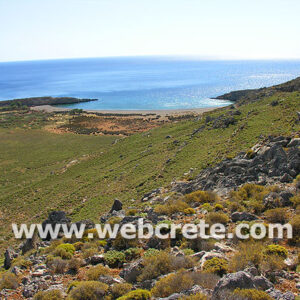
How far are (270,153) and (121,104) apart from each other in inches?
5073

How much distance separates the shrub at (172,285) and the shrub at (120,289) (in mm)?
1137

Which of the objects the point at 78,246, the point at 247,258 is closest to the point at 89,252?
the point at 78,246

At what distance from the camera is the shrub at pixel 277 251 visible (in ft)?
→ 32.8

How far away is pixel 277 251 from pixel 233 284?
3.55m

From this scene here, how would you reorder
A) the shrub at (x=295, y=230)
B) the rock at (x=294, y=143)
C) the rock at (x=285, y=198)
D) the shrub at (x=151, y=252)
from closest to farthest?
the shrub at (x=295, y=230), the shrub at (x=151, y=252), the rock at (x=285, y=198), the rock at (x=294, y=143)

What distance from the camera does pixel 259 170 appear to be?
19828 mm

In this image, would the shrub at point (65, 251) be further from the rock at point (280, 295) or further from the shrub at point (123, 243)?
the rock at point (280, 295)

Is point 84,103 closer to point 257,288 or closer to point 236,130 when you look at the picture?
point 236,130

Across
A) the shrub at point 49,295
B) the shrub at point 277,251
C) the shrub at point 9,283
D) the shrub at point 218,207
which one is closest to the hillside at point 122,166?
the shrub at point 218,207

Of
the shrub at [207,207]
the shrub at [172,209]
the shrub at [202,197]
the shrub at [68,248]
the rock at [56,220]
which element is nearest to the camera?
the shrub at [68,248]

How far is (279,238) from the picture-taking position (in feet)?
37.7

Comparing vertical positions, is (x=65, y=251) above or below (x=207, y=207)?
below

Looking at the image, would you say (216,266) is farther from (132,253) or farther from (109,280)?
(132,253)

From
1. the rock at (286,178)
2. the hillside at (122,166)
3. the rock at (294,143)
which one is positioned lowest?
the hillside at (122,166)
